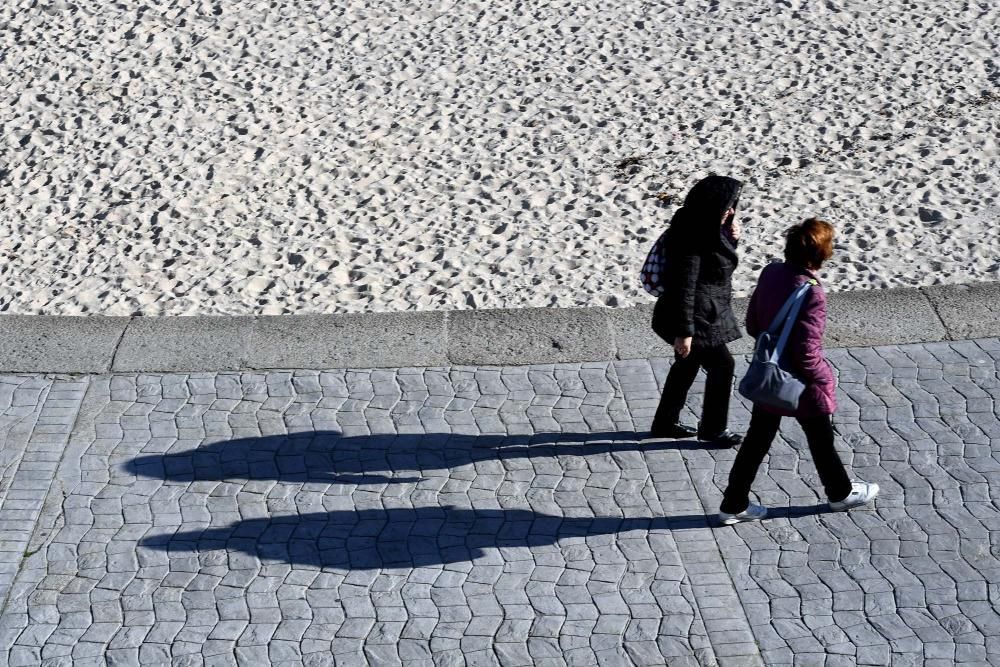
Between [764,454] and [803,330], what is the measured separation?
0.63 metres

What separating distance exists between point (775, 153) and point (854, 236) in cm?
116

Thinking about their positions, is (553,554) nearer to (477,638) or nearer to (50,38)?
(477,638)

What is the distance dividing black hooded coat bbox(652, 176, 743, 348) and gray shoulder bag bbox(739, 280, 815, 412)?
1.57 ft

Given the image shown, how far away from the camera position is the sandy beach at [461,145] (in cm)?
750

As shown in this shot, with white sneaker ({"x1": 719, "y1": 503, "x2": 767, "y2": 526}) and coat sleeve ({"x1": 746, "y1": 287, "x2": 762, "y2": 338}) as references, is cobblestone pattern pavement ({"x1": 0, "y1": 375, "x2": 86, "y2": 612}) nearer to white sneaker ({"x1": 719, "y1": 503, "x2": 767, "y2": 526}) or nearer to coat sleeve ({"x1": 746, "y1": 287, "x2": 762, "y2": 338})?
white sneaker ({"x1": 719, "y1": 503, "x2": 767, "y2": 526})

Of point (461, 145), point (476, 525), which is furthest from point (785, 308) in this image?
point (461, 145)

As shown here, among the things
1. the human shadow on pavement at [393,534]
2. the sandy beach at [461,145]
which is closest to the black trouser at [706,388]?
the human shadow on pavement at [393,534]

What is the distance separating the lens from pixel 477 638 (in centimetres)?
477

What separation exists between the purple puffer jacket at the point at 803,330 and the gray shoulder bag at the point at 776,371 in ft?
0.09

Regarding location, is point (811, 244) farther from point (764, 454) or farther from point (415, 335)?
point (415, 335)

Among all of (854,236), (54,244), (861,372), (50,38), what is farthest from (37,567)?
(50,38)

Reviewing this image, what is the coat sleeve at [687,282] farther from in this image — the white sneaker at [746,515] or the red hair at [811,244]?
the white sneaker at [746,515]

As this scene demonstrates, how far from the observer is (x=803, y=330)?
4.89 meters

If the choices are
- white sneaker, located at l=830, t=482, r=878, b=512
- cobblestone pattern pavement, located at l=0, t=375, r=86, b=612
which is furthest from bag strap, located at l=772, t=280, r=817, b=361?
cobblestone pattern pavement, located at l=0, t=375, r=86, b=612
